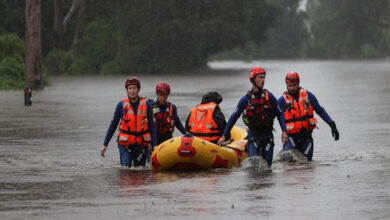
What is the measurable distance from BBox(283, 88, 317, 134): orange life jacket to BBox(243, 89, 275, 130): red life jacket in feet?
3.52

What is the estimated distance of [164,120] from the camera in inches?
645

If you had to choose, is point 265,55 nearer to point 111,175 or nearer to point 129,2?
point 129,2

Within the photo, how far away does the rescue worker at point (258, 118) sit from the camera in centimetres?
1539

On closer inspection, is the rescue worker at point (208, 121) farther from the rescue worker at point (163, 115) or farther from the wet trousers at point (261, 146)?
the wet trousers at point (261, 146)

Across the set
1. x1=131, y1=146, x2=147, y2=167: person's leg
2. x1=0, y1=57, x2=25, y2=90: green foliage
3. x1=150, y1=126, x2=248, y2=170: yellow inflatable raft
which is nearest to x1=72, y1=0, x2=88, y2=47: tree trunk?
x1=0, y1=57, x2=25, y2=90: green foliage

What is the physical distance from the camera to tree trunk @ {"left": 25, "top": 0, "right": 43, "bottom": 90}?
44.8m

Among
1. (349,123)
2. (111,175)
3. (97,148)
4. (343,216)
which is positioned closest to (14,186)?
(111,175)

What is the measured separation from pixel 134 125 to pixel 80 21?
6052 cm

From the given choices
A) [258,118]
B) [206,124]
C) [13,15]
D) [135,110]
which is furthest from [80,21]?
[258,118]

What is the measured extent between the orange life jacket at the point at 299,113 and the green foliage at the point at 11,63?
107 ft

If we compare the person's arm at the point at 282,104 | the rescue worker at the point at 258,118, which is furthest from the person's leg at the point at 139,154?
the person's arm at the point at 282,104

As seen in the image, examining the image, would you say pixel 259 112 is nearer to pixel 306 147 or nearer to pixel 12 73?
pixel 306 147

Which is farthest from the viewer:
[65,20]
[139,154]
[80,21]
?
[65,20]

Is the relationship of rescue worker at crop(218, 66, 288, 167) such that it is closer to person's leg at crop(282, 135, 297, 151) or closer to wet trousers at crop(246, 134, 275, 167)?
wet trousers at crop(246, 134, 275, 167)
